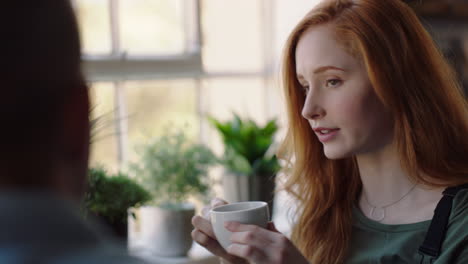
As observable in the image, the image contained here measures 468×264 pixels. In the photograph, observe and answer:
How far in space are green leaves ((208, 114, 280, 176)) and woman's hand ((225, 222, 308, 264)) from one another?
3.66ft

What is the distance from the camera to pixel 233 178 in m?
2.17

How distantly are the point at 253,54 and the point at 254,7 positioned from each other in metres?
0.24

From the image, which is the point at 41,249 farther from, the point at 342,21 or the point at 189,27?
the point at 189,27

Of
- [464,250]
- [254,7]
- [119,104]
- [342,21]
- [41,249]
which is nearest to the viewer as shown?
[41,249]

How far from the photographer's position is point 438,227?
1231mm

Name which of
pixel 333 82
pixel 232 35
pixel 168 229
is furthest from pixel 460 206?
pixel 232 35

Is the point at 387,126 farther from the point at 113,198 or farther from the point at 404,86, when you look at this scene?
the point at 113,198

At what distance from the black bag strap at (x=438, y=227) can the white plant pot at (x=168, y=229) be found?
33.5 inches

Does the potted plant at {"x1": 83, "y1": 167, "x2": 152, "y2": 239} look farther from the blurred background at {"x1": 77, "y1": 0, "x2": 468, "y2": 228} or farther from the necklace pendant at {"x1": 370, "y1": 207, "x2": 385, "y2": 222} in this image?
the necklace pendant at {"x1": 370, "y1": 207, "x2": 385, "y2": 222}

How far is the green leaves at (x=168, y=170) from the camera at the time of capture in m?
1.94

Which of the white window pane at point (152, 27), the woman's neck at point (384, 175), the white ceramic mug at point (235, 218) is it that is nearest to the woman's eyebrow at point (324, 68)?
the woman's neck at point (384, 175)

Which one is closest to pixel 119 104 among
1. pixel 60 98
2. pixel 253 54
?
pixel 253 54

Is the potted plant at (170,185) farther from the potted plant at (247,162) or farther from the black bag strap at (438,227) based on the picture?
Answer: the black bag strap at (438,227)

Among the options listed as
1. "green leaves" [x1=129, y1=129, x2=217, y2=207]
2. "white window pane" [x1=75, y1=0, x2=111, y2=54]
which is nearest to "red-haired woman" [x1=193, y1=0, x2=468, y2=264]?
"green leaves" [x1=129, y1=129, x2=217, y2=207]
